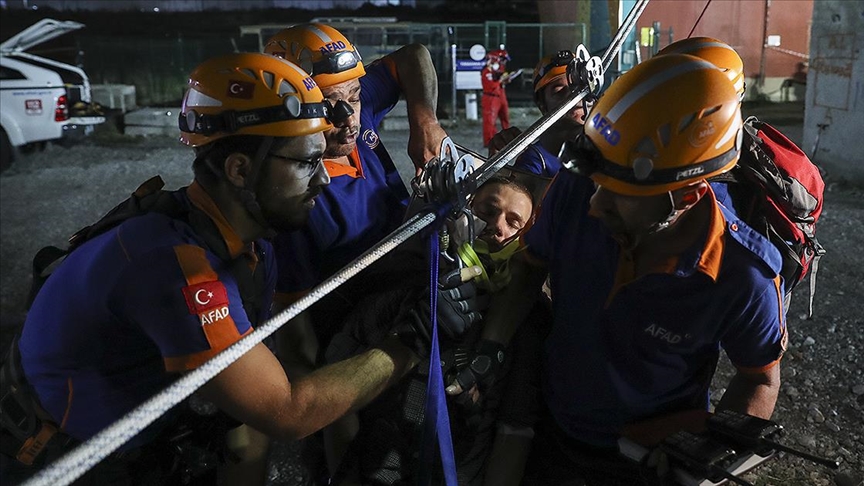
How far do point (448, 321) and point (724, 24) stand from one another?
19.9 m

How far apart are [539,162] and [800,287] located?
12.0ft

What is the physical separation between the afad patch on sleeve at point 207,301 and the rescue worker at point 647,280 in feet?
3.02

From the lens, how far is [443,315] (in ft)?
7.27

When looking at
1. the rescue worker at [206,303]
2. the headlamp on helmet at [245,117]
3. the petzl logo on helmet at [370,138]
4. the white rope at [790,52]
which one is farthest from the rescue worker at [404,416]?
the white rope at [790,52]

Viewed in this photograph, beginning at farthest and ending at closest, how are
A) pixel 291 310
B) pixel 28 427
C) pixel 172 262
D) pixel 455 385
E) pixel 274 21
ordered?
1. pixel 274 21
2. pixel 455 385
3. pixel 28 427
4. pixel 172 262
5. pixel 291 310

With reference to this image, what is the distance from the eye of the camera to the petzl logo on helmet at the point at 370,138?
3.12m

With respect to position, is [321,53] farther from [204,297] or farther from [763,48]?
[763,48]

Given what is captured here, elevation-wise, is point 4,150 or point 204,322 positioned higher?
point 204,322

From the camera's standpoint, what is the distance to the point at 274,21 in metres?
31.9

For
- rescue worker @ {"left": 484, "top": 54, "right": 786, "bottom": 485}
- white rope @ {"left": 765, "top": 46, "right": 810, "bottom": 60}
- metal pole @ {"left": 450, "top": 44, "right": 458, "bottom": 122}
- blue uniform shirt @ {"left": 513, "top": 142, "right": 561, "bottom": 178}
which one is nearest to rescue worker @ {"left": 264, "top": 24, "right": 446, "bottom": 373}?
blue uniform shirt @ {"left": 513, "top": 142, "right": 561, "bottom": 178}

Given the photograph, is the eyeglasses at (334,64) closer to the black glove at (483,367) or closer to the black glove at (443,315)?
the black glove at (443,315)

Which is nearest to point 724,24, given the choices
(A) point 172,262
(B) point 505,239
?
(B) point 505,239

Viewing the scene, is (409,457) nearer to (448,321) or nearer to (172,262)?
(448,321)

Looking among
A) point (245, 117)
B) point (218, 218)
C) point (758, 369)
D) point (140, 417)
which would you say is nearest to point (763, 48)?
point (758, 369)
